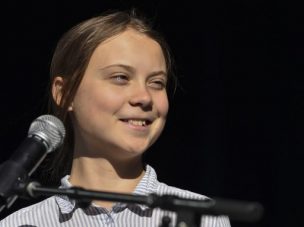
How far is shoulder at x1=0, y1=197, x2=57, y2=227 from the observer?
194 centimetres

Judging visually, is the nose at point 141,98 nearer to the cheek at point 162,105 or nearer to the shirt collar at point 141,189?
the cheek at point 162,105

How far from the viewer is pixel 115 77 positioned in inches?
73.7

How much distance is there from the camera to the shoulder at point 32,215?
1.94 m

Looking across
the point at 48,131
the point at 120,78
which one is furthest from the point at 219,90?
the point at 48,131

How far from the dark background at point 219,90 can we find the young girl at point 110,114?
1.54 m

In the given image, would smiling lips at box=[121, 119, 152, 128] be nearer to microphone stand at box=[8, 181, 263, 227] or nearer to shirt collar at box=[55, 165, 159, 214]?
shirt collar at box=[55, 165, 159, 214]

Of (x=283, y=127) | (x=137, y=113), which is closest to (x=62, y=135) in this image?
(x=137, y=113)

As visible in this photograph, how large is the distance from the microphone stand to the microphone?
2cm

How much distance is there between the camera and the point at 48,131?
4.87 ft

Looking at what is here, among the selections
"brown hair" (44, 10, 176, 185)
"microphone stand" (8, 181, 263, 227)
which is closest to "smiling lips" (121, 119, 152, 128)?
"brown hair" (44, 10, 176, 185)

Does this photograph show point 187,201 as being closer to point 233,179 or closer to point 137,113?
point 137,113

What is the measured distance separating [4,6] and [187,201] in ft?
Result: 8.69

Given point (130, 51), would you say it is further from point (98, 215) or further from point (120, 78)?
point (98, 215)

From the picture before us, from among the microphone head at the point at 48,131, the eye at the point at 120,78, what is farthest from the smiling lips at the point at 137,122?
the microphone head at the point at 48,131
